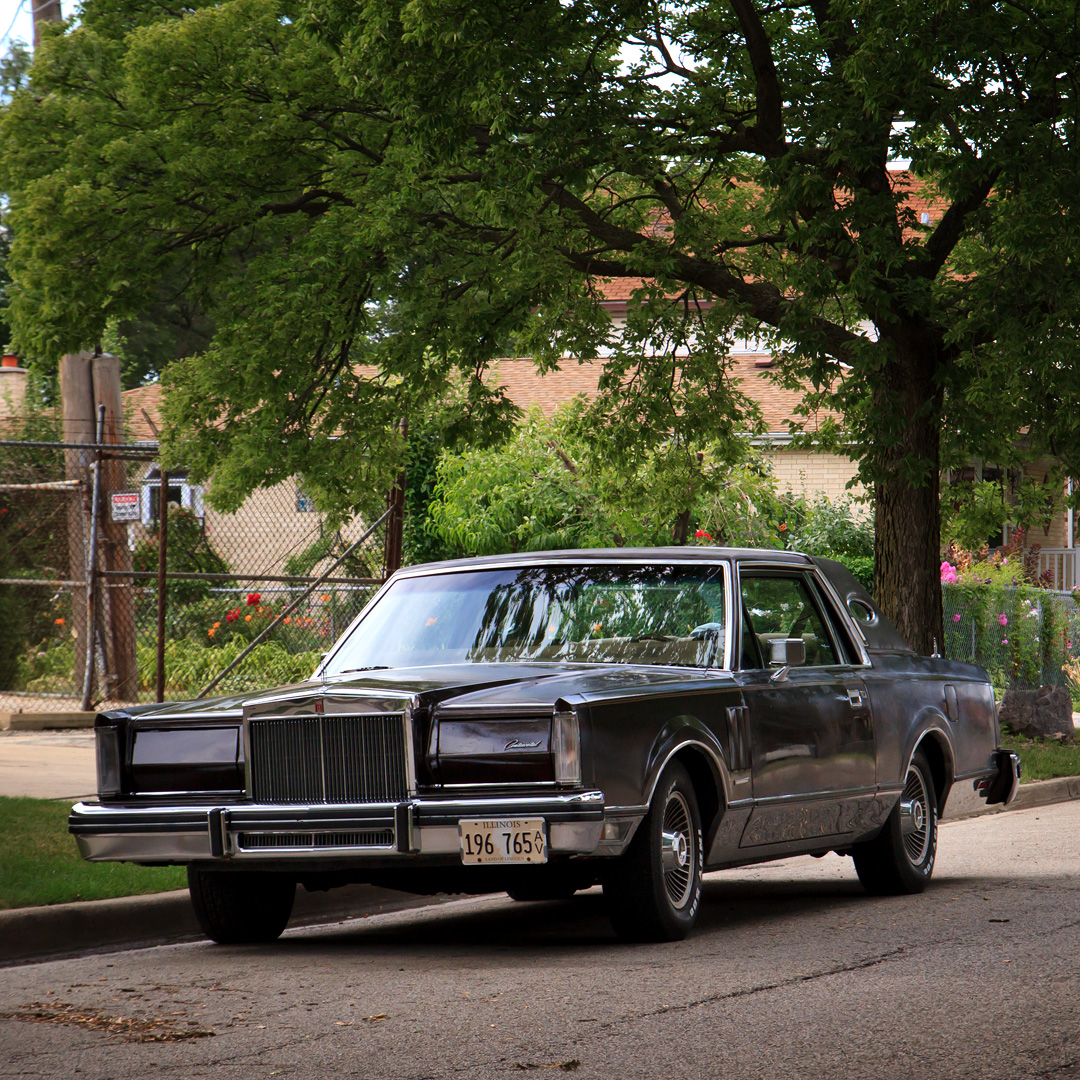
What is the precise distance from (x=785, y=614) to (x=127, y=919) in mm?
3490

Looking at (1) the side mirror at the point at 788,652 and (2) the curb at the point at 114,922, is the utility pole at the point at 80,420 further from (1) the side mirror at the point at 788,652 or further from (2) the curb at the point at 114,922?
(1) the side mirror at the point at 788,652

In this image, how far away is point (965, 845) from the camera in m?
10.9

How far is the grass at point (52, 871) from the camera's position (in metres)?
7.30

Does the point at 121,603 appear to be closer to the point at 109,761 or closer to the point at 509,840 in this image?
the point at 109,761

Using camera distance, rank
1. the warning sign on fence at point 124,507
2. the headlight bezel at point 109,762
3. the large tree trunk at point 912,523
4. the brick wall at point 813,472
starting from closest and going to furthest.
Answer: the headlight bezel at point 109,762 < the large tree trunk at point 912,523 < the warning sign on fence at point 124,507 < the brick wall at point 813,472

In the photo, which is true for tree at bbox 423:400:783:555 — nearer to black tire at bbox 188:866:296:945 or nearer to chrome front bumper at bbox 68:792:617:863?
black tire at bbox 188:866:296:945

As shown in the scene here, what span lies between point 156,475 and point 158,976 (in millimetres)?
31491

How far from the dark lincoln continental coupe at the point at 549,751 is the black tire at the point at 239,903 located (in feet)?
0.03

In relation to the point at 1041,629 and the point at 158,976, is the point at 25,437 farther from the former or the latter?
the point at 158,976

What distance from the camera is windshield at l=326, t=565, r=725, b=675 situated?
23.7ft

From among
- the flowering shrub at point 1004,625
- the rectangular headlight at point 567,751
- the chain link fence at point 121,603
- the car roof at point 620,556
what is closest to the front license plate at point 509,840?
the rectangular headlight at point 567,751

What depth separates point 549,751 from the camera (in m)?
5.93

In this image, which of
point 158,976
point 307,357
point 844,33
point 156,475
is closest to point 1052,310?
point 844,33

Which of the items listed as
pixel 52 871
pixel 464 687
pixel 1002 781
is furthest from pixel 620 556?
pixel 1002 781
